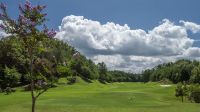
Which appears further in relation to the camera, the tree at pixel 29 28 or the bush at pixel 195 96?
the bush at pixel 195 96

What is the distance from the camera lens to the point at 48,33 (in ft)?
46.1

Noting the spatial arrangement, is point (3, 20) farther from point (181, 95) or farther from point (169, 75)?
point (169, 75)

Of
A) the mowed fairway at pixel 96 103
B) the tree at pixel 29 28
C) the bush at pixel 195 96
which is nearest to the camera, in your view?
the tree at pixel 29 28

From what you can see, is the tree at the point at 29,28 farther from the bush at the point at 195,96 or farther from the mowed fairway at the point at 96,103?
the bush at the point at 195,96

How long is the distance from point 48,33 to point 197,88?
50.4m

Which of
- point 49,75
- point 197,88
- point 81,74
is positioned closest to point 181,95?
point 197,88

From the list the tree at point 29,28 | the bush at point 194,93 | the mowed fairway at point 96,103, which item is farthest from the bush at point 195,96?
the tree at point 29,28

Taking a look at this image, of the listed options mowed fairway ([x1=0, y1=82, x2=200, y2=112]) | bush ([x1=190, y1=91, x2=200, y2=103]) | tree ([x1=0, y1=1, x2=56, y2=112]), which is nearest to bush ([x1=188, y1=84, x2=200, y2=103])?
bush ([x1=190, y1=91, x2=200, y2=103])

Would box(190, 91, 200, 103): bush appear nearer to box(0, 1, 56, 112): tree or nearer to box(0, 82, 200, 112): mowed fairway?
box(0, 82, 200, 112): mowed fairway

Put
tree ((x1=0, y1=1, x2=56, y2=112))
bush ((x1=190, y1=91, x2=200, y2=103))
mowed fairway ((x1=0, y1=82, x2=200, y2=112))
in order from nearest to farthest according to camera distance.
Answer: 1. tree ((x1=0, y1=1, x2=56, y2=112))
2. mowed fairway ((x1=0, y1=82, x2=200, y2=112))
3. bush ((x1=190, y1=91, x2=200, y2=103))

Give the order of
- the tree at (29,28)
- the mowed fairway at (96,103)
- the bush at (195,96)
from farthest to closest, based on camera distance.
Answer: the bush at (195,96)
the mowed fairway at (96,103)
the tree at (29,28)

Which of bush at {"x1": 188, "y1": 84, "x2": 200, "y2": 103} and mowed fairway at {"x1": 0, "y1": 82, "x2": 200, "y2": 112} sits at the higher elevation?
bush at {"x1": 188, "y1": 84, "x2": 200, "y2": 103}

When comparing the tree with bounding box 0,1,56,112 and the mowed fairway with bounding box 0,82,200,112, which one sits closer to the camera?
the tree with bounding box 0,1,56,112

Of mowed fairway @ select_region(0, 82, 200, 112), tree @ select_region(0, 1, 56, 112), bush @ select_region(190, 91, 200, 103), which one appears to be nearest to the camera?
tree @ select_region(0, 1, 56, 112)
